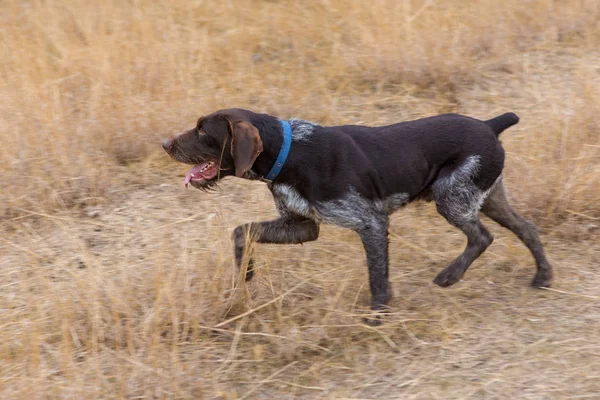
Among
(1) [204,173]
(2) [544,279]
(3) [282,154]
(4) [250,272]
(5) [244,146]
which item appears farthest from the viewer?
(2) [544,279]

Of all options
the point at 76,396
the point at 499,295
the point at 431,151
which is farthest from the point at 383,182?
the point at 76,396

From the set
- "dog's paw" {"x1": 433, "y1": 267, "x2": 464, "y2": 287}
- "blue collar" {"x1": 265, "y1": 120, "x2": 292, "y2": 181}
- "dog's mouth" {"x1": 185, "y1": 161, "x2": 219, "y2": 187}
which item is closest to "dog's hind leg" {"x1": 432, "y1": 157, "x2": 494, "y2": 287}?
"dog's paw" {"x1": 433, "y1": 267, "x2": 464, "y2": 287}

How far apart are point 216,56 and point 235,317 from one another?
3535mm

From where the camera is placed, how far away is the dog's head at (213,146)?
4.28 m

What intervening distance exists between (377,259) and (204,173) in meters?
1.01

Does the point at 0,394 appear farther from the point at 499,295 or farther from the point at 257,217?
the point at 499,295

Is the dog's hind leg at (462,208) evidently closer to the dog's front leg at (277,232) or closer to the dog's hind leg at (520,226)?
the dog's hind leg at (520,226)

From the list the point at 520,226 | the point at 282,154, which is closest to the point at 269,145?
the point at 282,154

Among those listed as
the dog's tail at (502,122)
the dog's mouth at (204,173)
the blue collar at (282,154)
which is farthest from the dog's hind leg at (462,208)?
the dog's mouth at (204,173)

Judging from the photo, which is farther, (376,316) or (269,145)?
(376,316)

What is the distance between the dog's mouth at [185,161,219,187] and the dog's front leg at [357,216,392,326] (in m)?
0.82

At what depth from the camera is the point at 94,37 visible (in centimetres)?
741

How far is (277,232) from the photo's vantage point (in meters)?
4.76

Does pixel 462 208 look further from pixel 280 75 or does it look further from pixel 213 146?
pixel 280 75
